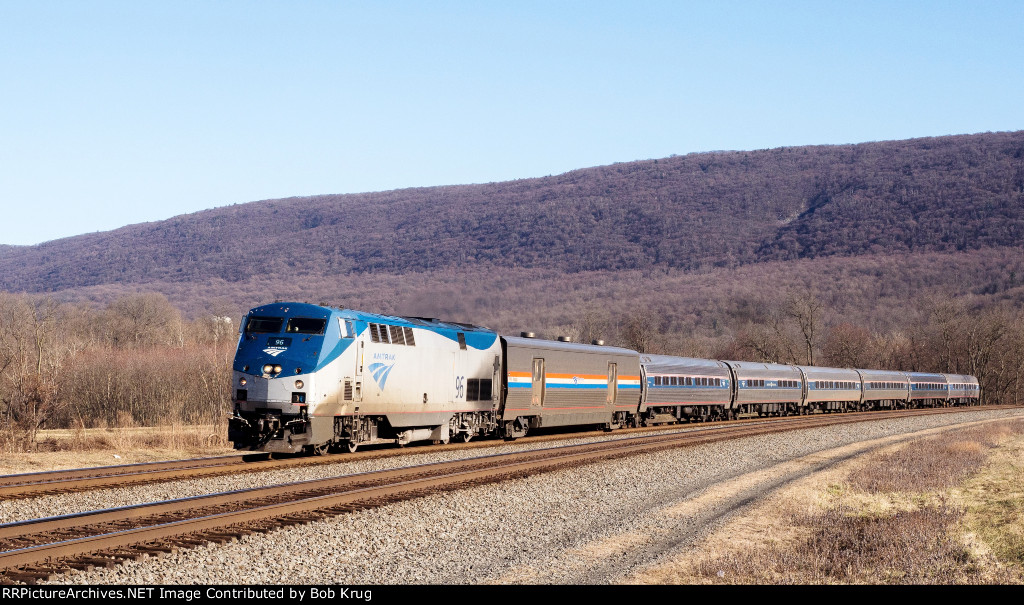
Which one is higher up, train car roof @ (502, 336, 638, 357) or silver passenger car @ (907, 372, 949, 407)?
train car roof @ (502, 336, 638, 357)

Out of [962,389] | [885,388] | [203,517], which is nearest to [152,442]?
[203,517]

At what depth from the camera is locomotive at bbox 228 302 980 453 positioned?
22766mm

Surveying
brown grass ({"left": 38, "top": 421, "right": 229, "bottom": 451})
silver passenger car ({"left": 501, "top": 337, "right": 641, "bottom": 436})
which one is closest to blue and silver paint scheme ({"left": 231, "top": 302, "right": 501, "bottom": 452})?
silver passenger car ({"left": 501, "top": 337, "right": 641, "bottom": 436})

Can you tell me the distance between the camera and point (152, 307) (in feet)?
365

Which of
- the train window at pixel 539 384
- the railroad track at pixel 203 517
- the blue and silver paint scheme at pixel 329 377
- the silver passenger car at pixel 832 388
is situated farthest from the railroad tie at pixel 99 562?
the silver passenger car at pixel 832 388

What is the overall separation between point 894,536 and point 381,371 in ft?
48.3

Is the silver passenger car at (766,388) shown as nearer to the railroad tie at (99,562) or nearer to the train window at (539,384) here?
the train window at (539,384)

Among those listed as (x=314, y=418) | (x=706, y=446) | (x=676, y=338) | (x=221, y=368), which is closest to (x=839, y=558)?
(x=314, y=418)

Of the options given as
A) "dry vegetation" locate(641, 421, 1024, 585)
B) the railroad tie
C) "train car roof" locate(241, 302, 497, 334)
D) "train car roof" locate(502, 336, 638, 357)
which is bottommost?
"dry vegetation" locate(641, 421, 1024, 585)

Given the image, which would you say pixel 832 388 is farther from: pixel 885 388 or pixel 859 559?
pixel 859 559

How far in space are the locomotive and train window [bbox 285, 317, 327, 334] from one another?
3 cm

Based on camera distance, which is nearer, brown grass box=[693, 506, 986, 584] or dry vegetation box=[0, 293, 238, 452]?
brown grass box=[693, 506, 986, 584]

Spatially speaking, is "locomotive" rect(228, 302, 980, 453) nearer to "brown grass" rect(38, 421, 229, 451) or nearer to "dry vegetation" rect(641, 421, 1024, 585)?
"brown grass" rect(38, 421, 229, 451)
